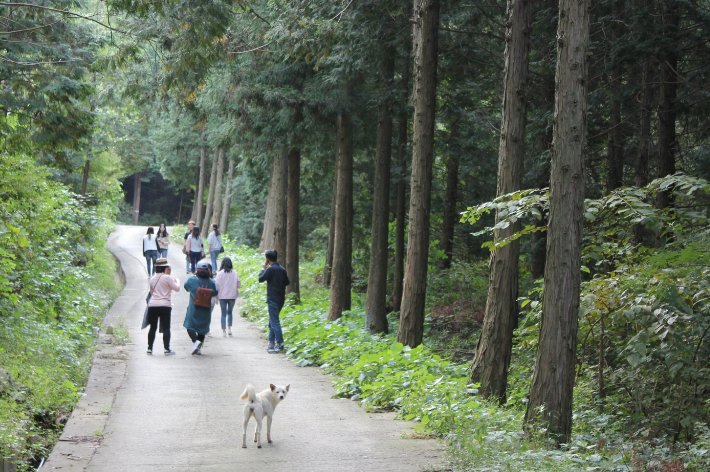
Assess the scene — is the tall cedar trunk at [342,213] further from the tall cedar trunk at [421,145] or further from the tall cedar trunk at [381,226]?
the tall cedar trunk at [421,145]

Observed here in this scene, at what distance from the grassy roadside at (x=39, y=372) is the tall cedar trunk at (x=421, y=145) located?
594 cm

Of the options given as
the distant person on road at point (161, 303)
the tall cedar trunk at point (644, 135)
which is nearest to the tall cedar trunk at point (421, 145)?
the tall cedar trunk at point (644, 135)

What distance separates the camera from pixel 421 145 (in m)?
11.3

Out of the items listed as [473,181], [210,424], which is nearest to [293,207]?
[473,181]

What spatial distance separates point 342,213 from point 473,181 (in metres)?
7.59

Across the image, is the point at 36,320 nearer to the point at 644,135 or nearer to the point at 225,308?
the point at 225,308

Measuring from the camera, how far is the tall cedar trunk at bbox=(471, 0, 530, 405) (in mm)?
8477

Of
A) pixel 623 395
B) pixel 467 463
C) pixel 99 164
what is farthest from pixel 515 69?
pixel 99 164

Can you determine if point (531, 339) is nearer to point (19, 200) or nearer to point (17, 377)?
point (17, 377)

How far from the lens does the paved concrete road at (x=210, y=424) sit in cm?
629

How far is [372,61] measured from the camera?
14922 mm

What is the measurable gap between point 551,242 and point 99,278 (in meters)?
19.6

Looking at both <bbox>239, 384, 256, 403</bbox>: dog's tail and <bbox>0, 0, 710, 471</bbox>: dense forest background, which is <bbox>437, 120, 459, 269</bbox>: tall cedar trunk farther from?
<bbox>239, 384, 256, 403</bbox>: dog's tail

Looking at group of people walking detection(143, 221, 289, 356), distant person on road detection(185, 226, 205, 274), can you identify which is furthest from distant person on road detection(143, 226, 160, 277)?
group of people walking detection(143, 221, 289, 356)
